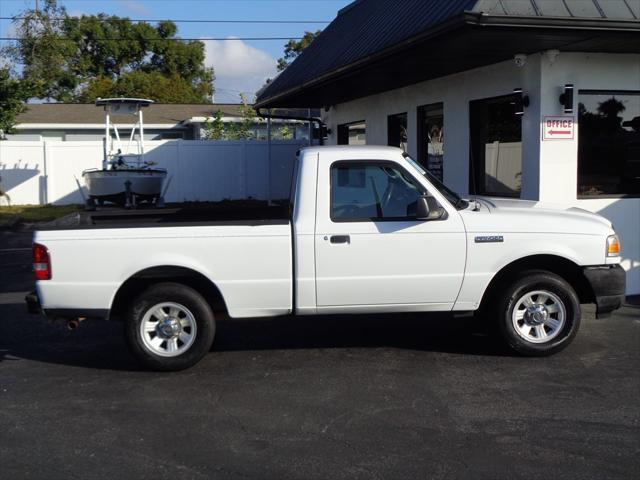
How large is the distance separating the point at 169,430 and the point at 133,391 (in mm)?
1010

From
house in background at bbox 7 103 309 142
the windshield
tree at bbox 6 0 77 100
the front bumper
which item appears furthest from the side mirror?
tree at bbox 6 0 77 100

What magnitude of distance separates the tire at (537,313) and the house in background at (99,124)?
2230cm

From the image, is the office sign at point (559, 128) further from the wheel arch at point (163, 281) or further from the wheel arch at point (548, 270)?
the wheel arch at point (163, 281)

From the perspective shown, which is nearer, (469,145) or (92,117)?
(469,145)

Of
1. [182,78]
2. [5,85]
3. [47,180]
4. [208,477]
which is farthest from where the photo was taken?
[182,78]

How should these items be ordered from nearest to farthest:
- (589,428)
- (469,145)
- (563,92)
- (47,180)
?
(589,428) < (563,92) < (469,145) < (47,180)

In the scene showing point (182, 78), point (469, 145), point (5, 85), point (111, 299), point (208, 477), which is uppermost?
point (182, 78)

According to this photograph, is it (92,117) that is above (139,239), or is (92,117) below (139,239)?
above

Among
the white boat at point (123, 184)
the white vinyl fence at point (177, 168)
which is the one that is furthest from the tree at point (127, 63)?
the white boat at point (123, 184)

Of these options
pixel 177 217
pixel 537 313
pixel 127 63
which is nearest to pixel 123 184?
pixel 177 217

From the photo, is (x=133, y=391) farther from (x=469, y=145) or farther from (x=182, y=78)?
(x=182, y=78)

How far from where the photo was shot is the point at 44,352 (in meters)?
7.45

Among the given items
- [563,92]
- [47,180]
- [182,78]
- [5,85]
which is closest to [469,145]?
[563,92]

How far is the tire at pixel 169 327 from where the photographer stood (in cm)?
646
